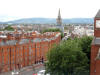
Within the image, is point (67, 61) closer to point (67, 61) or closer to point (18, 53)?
point (67, 61)

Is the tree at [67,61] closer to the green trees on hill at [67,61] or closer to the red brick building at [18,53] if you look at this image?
the green trees on hill at [67,61]

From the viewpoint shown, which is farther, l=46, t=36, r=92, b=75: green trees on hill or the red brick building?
the red brick building

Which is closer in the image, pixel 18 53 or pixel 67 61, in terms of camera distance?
pixel 67 61

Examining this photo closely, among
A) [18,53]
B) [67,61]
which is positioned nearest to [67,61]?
[67,61]

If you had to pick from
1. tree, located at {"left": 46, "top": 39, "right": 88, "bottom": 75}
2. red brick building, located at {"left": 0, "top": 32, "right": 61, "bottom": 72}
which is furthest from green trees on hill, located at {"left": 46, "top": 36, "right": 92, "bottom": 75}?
red brick building, located at {"left": 0, "top": 32, "right": 61, "bottom": 72}

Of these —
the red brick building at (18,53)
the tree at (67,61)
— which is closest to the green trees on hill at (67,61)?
the tree at (67,61)

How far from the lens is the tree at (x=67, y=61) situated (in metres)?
26.9

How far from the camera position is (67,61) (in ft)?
87.6

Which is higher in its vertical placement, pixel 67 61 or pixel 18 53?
pixel 67 61

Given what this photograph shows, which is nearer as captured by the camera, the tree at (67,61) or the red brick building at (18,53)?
the tree at (67,61)

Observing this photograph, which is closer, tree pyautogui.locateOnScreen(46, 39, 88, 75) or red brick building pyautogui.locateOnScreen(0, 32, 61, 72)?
tree pyautogui.locateOnScreen(46, 39, 88, 75)

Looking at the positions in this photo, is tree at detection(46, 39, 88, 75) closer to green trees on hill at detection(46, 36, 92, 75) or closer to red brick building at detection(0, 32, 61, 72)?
Answer: green trees on hill at detection(46, 36, 92, 75)

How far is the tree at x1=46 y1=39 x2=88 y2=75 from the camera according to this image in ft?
88.2

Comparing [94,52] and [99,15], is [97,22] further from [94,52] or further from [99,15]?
[94,52]
